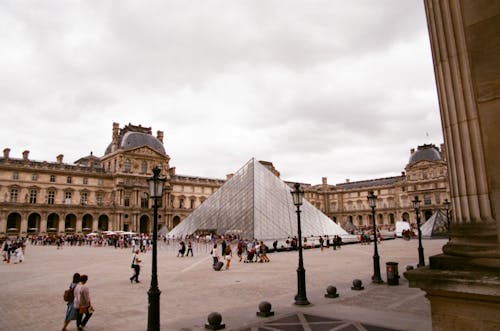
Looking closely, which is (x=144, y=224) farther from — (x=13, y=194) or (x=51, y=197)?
(x=13, y=194)

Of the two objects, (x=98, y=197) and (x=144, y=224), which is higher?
(x=98, y=197)

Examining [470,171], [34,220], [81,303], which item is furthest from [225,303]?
[34,220]

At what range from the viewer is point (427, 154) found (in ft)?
234

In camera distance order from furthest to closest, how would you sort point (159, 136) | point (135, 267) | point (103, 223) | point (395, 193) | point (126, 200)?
point (395, 193) < point (159, 136) < point (126, 200) < point (103, 223) < point (135, 267)

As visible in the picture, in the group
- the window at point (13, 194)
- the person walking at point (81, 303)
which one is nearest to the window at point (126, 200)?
the window at point (13, 194)

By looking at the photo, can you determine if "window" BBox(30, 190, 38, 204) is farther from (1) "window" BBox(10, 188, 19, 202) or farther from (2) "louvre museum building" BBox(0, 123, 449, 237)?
(1) "window" BBox(10, 188, 19, 202)

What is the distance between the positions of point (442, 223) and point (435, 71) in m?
41.2

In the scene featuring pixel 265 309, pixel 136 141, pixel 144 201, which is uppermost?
pixel 136 141

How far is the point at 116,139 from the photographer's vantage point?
6378 centimetres

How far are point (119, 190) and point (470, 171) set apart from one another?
60.1 m

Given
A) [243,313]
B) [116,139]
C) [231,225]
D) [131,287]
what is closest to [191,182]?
[116,139]

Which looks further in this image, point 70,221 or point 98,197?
point 98,197

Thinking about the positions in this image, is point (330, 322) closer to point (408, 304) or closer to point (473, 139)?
point (408, 304)

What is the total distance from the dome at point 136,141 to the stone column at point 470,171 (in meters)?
62.3
